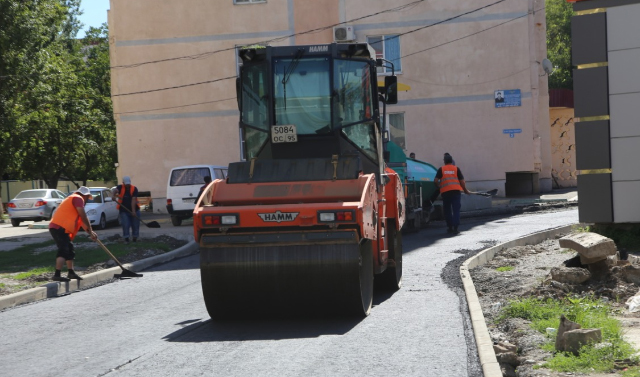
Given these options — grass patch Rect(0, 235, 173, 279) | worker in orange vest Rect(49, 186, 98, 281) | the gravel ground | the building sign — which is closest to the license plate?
the gravel ground

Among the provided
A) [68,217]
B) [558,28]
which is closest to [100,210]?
[68,217]

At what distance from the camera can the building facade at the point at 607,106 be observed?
14.5 metres

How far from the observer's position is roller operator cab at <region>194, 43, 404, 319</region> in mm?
9289

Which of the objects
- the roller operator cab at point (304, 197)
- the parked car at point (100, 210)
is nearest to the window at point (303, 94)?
the roller operator cab at point (304, 197)

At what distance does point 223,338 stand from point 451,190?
11537 millimetres

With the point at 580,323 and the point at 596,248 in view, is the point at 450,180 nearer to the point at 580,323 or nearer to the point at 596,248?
the point at 596,248

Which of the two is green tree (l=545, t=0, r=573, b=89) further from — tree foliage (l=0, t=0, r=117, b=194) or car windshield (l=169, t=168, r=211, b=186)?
car windshield (l=169, t=168, r=211, b=186)

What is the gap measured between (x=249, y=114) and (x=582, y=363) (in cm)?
579

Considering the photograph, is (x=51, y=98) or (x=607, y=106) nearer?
(x=607, y=106)

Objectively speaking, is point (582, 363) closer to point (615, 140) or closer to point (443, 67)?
point (615, 140)

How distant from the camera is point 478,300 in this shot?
10.4 m

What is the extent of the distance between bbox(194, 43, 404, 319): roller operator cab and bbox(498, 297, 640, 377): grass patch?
1.74 meters

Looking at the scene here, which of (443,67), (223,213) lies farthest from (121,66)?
(223,213)

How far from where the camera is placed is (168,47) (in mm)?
33906
